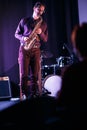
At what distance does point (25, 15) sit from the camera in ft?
26.9

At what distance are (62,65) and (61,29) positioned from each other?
1.23m

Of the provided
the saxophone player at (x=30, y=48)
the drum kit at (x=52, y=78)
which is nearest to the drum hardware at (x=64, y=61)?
the drum kit at (x=52, y=78)

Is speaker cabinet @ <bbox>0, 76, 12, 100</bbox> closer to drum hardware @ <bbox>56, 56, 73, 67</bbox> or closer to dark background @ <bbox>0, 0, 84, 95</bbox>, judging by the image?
dark background @ <bbox>0, 0, 84, 95</bbox>

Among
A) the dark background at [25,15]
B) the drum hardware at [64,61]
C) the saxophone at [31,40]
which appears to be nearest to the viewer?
the saxophone at [31,40]

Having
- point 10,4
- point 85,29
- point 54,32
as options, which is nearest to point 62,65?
point 54,32

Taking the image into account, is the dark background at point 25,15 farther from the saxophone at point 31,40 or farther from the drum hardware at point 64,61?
the saxophone at point 31,40

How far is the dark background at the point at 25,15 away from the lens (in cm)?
810

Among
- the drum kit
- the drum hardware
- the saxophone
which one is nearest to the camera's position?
the saxophone

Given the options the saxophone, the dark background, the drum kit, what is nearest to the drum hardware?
the drum kit

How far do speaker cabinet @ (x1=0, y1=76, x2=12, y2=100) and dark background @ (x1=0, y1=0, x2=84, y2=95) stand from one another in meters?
0.40

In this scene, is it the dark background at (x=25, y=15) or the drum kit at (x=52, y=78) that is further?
the dark background at (x=25, y=15)

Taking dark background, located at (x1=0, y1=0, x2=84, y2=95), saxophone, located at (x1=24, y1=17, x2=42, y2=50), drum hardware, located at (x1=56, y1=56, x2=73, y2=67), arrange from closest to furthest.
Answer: saxophone, located at (x1=24, y1=17, x2=42, y2=50) → drum hardware, located at (x1=56, y1=56, x2=73, y2=67) → dark background, located at (x1=0, y1=0, x2=84, y2=95)

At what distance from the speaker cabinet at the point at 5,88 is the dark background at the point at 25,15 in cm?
40

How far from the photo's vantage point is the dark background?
810 centimetres
